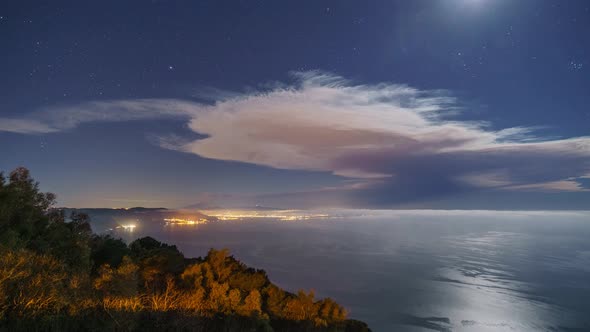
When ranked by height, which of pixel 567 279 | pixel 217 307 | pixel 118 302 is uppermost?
pixel 118 302

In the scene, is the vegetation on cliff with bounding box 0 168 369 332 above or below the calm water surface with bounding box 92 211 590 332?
above

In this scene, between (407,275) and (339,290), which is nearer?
(339,290)

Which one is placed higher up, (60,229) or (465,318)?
(60,229)

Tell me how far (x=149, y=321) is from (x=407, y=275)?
8018cm

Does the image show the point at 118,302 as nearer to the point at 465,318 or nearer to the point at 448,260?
the point at 465,318

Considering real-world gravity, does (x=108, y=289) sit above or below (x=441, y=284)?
above

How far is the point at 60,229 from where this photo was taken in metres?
21.4

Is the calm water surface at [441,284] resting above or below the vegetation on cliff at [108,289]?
below

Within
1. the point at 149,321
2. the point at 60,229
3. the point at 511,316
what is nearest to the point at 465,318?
the point at 511,316

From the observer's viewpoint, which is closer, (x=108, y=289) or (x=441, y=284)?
(x=108, y=289)

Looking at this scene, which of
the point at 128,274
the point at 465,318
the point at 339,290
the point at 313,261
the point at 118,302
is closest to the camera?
the point at 118,302

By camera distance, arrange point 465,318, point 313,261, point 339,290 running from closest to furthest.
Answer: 1. point 465,318
2. point 339,290
3. point 313,261

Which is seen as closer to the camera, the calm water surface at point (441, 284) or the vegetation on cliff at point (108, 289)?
the vegetation on cliff at point (108, 289)

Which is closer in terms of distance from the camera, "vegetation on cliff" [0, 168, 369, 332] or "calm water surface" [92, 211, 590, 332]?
"vegetation on cliff" [0, 168, 369, 332]
